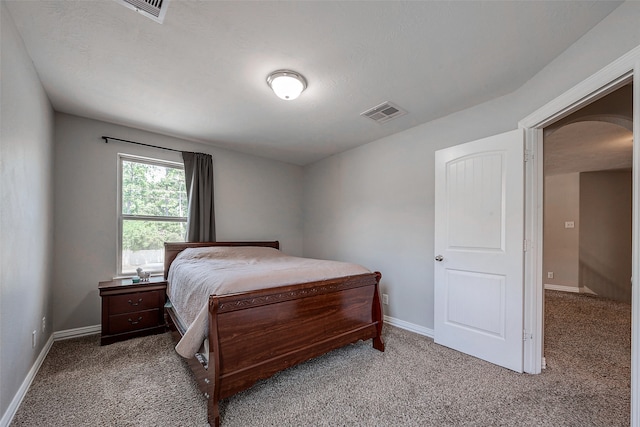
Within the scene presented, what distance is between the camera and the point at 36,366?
2.16 meters

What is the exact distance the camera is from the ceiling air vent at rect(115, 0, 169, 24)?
1.50 meters

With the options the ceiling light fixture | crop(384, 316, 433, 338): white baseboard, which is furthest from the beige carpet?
the ceiling light fixture

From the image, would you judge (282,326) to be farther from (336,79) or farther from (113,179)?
(113,179)

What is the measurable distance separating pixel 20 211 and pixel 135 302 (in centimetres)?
141

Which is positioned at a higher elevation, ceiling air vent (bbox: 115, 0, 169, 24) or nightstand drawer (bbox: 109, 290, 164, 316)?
ceiling air vent (bbox: 115, 0, 169, 24)

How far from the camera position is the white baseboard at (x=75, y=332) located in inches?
111

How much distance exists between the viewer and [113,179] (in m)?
3.19

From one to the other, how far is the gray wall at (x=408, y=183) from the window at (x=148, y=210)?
2107mm

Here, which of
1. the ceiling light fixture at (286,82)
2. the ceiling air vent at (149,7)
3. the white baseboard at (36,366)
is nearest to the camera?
the ceiling air vent at (149,7)

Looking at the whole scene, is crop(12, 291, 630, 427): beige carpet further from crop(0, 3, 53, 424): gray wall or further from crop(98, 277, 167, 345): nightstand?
crop(0, 3, 53, 424): gray wall

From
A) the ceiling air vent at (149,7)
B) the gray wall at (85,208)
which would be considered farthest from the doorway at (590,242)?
the gray wall at (85,208)

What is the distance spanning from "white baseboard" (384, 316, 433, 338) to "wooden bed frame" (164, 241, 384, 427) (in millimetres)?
711

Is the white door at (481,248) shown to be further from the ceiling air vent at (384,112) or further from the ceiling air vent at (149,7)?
the ceiling air vent at (149,7)

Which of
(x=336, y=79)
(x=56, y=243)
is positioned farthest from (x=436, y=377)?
(x=56, y=243)
